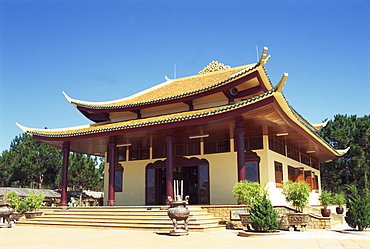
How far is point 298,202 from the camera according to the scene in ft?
43.8

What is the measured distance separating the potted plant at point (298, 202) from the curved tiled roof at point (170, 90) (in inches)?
297

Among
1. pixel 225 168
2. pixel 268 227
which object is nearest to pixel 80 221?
pixel 225 168

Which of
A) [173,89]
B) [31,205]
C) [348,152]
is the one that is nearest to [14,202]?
[31,205]

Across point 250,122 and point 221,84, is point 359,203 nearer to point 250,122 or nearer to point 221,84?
point 250,122

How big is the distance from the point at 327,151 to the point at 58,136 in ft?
52.6

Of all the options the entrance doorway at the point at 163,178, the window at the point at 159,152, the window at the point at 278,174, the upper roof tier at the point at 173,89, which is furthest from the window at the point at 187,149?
the window at the point at 278,174

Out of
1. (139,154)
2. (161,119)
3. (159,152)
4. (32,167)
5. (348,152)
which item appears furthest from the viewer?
(32,167)

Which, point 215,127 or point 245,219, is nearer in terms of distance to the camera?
point 245,219

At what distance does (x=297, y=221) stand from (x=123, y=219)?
22.3 ft

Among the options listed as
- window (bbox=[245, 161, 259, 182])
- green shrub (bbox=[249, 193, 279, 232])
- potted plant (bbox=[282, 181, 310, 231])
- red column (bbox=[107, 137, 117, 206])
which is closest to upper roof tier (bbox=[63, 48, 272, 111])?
red column (bbox=[107, 137, 117, 206])

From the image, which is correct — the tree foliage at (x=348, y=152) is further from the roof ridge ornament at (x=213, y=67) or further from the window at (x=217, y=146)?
the window at (x=217, y=146)

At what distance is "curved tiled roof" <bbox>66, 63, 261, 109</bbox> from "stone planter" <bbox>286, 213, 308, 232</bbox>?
850 cm

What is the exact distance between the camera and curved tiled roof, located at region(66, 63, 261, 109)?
19.5 m

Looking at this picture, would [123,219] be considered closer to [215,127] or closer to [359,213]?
[215,127]
